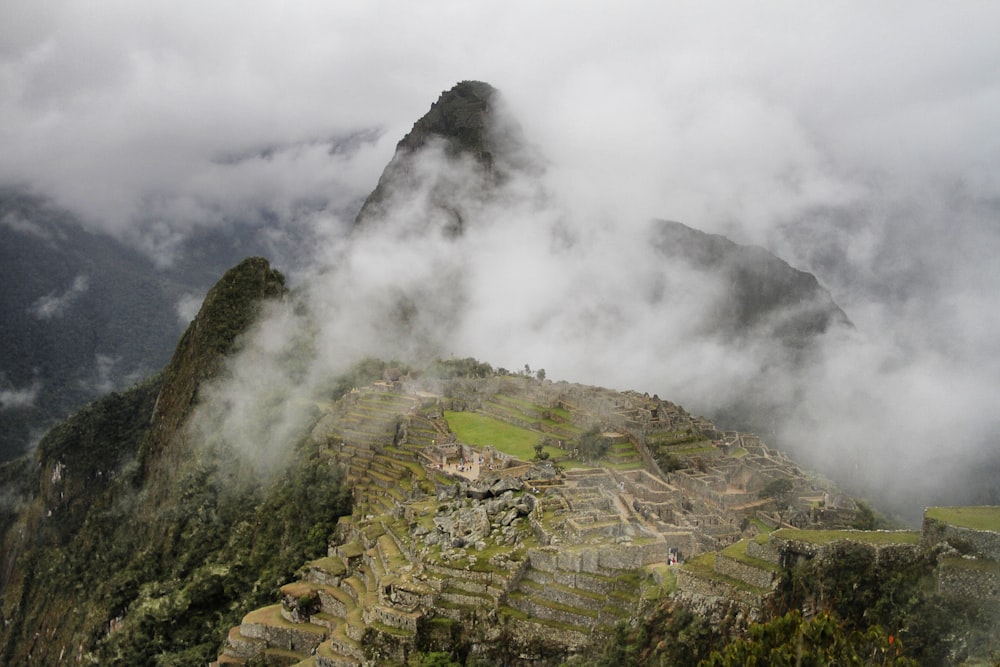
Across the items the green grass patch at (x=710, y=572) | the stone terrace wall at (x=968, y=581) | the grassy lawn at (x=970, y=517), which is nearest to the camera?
the stone terrace wall at (x=968, y=581)

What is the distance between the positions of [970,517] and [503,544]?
45.4ft

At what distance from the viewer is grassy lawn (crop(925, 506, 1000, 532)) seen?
19.7 m

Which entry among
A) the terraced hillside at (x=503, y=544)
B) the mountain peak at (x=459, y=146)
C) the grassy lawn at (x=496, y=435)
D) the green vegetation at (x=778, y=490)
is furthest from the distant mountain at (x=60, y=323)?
the green vegetation at (x=778, y=490)

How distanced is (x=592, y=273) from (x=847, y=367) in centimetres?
5021

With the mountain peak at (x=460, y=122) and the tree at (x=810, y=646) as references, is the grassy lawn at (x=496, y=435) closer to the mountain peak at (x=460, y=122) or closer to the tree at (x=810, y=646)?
the tree at (x=810, y=646)

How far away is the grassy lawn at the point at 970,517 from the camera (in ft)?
64.7

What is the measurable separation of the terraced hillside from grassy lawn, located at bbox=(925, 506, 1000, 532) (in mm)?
4676

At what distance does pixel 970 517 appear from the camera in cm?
2047

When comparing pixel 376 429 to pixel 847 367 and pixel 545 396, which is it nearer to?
pixel 545 396

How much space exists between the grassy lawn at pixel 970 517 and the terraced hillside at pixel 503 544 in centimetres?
468

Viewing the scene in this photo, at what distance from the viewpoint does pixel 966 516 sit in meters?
20.6

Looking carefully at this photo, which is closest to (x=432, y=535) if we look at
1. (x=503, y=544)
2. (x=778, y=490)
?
(x=503, y=544)

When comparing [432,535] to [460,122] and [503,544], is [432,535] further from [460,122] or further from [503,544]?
[460,122]

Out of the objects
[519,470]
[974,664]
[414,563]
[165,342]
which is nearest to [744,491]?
[519,470]
